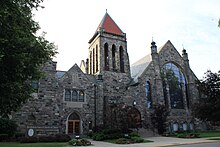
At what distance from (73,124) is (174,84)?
60.2ft

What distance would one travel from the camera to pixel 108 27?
34062 millimetres

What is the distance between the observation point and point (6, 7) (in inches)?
344

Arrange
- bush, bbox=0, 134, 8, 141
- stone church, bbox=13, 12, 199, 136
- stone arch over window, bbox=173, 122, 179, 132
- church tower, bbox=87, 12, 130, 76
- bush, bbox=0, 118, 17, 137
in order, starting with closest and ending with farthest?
bush, bbox=0, 134, 8, 141, bush, bbox=0, 118, 17, 137, stone church, bbox=13, 12, 199, 136, stone arch over window, bbox=173, 122, 179, 132, church tower, bbox=87, 12, 130, 76

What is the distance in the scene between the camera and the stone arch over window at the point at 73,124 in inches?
971

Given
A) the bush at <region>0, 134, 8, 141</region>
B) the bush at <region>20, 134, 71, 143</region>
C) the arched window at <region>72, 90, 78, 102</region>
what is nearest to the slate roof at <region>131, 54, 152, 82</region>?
the arched window at <region>72, 90, 78, 102</region>

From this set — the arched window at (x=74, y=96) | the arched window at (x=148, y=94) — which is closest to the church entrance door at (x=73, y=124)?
the arched window at (x=74, y=96)

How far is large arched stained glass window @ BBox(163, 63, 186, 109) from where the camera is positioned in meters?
32.7

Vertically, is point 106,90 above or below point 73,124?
above

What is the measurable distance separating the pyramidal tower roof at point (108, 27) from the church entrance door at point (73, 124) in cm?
1456

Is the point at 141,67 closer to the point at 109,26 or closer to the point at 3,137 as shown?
the point at 109,26

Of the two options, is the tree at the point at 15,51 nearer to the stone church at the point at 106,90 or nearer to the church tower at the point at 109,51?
the stone church at the point at 106,90

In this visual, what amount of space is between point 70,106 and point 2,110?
15.0 metres

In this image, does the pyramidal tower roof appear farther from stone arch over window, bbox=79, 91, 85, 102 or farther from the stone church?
stone arch over window, bbox=79, 91, 85, 102

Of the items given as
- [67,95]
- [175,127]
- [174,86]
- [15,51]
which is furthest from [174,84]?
[15,51]
